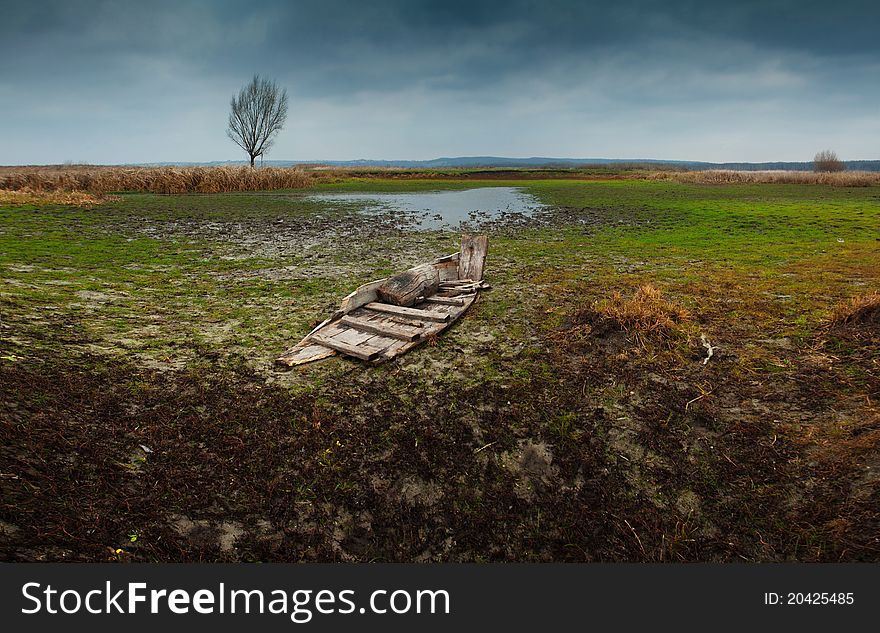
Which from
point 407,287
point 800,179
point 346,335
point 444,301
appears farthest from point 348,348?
point 800,179

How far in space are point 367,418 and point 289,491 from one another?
119 cm

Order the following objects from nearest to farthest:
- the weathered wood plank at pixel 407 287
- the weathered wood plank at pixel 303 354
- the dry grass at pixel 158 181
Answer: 1. the weathered wood plank at pixel 303 354
2. the weathered wood plank at pixel 407 287
3. the dry grass at pixel 158 181

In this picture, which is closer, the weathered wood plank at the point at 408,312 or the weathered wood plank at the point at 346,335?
the weathered wood plank at the point at 346,335

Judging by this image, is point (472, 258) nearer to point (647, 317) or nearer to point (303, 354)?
point (647, 317)

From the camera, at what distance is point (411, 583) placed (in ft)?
Answer: 8.71

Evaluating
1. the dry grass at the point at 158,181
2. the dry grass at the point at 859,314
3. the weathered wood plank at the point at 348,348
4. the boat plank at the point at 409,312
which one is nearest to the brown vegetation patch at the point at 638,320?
the dry grass at the point at 859,314

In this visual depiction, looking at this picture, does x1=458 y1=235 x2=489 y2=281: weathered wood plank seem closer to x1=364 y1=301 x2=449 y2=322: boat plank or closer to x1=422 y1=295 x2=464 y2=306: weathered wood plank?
x1=422 y1=295 x2=464 y2=306: weathered wood plank

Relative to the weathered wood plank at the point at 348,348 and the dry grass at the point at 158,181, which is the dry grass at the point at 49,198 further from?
the weathered wood plank at the point at 348,348

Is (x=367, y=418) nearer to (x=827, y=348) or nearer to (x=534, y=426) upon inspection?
(x=534, y=426)

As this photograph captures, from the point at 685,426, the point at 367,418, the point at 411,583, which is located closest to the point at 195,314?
the point at 367,418

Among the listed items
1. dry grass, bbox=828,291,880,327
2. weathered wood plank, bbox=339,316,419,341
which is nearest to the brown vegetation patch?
dry grass, bbox=828,291,880,327

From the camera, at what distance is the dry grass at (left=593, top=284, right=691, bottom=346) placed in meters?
6.33

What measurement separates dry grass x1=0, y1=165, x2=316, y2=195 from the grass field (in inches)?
1005

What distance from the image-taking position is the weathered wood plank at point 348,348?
5922mm
